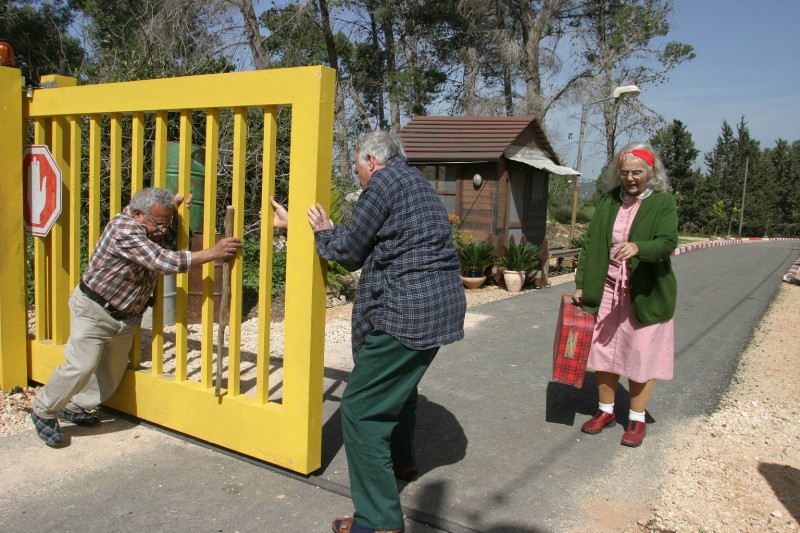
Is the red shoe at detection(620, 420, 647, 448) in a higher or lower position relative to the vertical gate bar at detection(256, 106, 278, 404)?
lower

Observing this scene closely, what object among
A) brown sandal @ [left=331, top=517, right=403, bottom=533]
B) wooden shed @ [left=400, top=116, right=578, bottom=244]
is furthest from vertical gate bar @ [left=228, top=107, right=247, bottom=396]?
wooden shed @ [left=400, top=116, right=578, bottom=244]

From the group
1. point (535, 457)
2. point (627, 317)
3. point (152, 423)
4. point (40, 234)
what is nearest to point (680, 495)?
point (535, 457)

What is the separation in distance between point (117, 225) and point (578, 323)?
268 cm

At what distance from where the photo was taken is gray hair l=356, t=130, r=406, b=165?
111 inches

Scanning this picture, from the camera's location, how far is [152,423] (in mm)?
3822

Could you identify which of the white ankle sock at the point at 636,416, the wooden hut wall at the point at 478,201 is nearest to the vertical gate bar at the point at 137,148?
the white ankle sock at the point at 636,416

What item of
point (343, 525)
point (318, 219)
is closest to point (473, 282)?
point (318, 219)

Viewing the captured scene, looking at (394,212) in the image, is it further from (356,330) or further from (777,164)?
(777,164)

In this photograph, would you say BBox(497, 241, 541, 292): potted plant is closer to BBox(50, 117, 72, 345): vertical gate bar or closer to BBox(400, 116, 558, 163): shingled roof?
BBox(400, 116, 558, 163): shingled roof

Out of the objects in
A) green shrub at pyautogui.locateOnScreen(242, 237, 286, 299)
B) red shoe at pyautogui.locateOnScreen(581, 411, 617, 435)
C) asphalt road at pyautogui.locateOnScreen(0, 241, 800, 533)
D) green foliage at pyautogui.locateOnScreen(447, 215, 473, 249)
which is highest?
green foliage at pyautogui.locateOnScreen(447, 215, 473, 249)

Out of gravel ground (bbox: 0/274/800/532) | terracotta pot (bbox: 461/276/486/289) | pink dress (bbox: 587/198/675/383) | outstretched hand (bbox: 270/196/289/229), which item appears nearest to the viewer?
gravel ground (bbox: 0/274/800/532)

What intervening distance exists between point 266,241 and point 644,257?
6.71 feet

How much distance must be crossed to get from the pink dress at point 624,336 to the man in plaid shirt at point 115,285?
7.31 feet

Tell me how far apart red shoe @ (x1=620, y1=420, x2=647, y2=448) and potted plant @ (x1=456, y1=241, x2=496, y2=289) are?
6.66m
